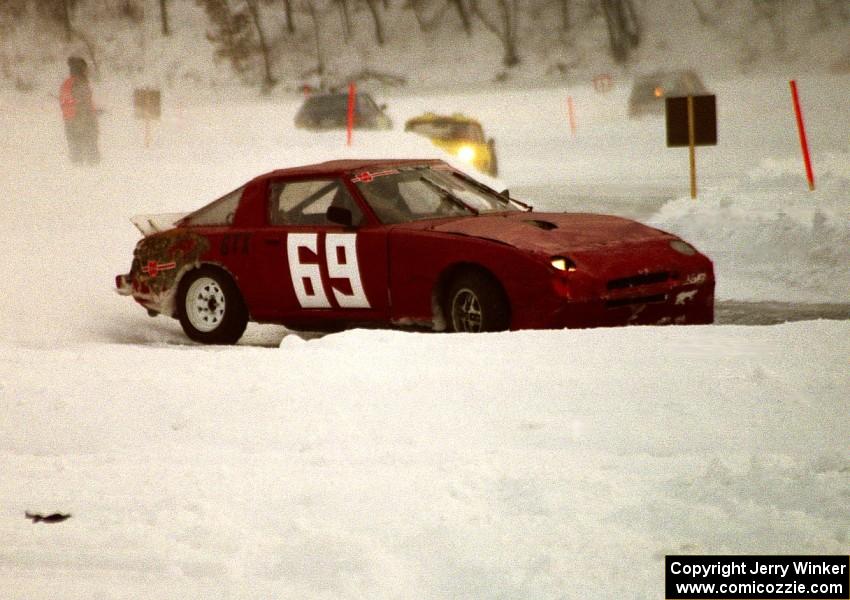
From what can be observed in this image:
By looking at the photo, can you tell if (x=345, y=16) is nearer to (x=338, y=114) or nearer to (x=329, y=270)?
(x=338, y=114)

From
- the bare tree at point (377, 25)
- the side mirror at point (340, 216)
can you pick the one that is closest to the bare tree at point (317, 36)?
the bare tree at point (377, 25)

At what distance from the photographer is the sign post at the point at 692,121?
1795 centimetres

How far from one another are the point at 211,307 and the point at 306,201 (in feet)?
3.41

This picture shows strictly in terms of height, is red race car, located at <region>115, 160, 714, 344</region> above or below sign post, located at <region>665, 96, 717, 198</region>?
below

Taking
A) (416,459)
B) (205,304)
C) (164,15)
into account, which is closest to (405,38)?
(164,15)

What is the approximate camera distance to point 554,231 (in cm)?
870

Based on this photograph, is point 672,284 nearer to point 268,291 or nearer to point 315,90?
point 268,291

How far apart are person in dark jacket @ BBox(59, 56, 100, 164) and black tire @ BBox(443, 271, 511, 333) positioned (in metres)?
14.7

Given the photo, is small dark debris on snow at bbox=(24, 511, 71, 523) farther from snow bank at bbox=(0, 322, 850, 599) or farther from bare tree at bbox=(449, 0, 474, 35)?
bare tree at bbox=(449, 0, 474, 35)

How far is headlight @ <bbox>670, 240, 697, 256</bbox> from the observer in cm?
883

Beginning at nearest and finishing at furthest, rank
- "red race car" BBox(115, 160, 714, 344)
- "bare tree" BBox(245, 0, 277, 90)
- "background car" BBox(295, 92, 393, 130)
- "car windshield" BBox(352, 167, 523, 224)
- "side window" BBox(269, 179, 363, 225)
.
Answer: "red race car" BBox(115, 160, 714, 344)
"car windshield" BBox(352, 167, 523, 224)
"side window" BBox(269, 179, 363, 225)
"background car" BBox(295, 92, 393, 130)
"bare tree" BBox(245, 0, 277, 90)

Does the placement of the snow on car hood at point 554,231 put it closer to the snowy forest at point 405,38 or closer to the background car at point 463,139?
the background car at point 463,139

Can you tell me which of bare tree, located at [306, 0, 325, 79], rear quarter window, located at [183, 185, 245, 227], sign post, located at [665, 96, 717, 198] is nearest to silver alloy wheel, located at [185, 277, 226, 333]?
rear quarter window, located at [183, 185, 245, 227]

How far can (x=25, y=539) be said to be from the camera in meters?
4.93
